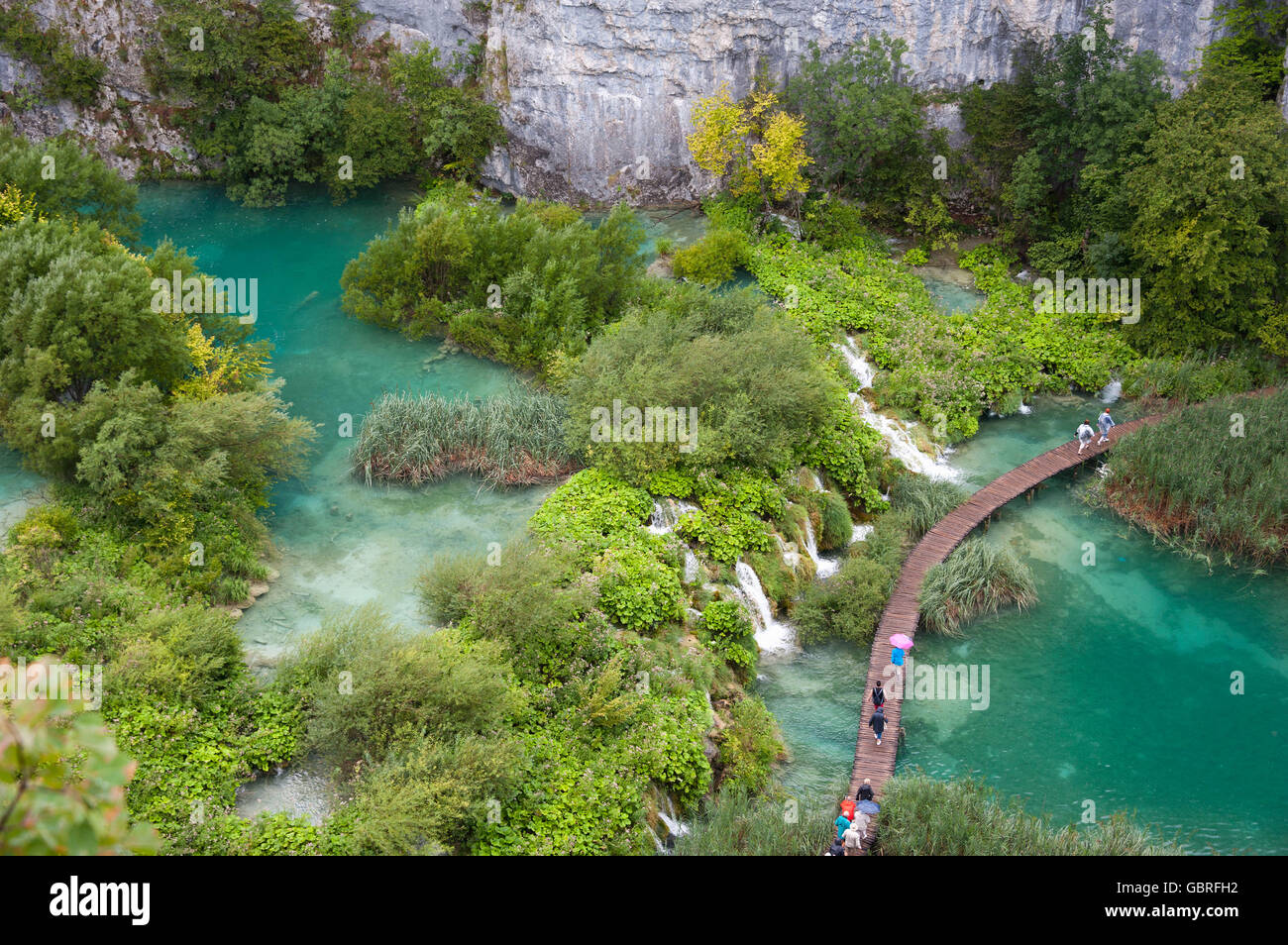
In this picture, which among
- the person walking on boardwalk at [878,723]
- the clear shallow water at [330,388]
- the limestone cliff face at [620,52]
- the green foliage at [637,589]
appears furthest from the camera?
the limestone cliff face at [620,52]

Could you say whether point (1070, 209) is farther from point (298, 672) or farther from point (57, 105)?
point (57, 105)

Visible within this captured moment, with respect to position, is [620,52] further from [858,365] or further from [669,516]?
[669,516]

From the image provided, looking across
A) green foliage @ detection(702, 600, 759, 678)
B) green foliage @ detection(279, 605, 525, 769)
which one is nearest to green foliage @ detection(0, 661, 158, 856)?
green foliage @ detection(279, 605, 525, 769)

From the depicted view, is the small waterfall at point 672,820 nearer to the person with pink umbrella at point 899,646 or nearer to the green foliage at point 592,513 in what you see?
the green foliage at point 592,513

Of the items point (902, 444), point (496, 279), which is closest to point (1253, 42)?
point (902, 444)

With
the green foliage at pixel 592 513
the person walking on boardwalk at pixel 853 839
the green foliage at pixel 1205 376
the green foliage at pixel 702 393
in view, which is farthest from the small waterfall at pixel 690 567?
the green foliage at pixel 1205 376

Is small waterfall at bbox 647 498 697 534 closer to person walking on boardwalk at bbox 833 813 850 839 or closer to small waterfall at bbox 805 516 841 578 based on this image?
small waterfall at bbox 805 516 841 578
